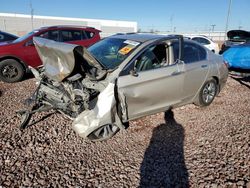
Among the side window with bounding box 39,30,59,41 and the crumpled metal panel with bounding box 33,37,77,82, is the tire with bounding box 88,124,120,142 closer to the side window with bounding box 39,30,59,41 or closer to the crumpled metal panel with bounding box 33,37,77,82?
the crumpled metal panel with bounding box 33,37,77,82

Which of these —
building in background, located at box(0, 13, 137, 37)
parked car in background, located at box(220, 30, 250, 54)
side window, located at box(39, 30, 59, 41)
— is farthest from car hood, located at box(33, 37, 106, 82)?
building in background, located at box(0, 13, 137, 37)

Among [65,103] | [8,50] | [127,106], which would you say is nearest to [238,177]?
[127,106]

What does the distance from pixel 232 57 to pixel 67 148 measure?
6.37 m

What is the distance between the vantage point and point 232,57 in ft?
24.5

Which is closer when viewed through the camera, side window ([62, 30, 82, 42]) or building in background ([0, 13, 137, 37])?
side window ([62, 30, 82, 42])

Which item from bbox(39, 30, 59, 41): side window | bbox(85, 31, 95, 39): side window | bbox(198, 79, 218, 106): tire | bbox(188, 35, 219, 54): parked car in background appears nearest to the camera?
bbox(198, 79, 218, 106): tire

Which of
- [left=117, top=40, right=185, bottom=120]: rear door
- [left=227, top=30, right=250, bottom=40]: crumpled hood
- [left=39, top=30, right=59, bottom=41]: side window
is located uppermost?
[left=227, top=30, right=250, bottom=40]: crumpled hood

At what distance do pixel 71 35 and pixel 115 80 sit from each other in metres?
5.27

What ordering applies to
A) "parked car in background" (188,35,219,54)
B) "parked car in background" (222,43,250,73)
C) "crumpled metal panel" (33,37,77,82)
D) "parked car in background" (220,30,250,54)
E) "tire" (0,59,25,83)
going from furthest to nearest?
"parked car in background" (188,35,219,54) → "parked car in background" (220,30,250,54) → "parked car in background" (222,43,250,73) → "tire" (0,59,25,83) → "crumpled metal panel" (33,37,77,82)

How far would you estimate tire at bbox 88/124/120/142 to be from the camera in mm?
3582

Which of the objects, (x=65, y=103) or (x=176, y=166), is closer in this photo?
(x=176, y=166)

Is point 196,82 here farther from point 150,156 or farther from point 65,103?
point 65,103

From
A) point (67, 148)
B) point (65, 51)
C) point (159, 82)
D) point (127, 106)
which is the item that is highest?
point (65, 51)

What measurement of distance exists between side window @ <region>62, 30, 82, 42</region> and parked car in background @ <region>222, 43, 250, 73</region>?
5.30 meters
